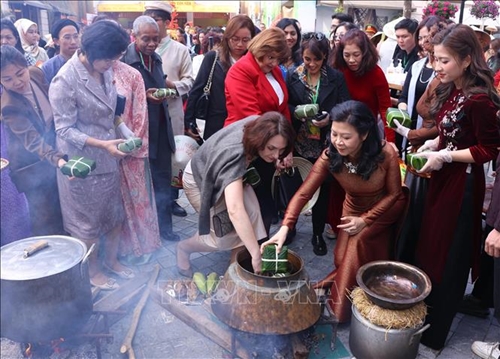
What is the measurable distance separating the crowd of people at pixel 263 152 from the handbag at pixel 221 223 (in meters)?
0.01

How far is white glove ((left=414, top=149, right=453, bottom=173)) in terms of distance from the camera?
272cm

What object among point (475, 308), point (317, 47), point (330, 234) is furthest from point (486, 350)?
point (317, 47)

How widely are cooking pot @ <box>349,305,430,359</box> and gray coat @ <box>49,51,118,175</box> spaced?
7.43ft

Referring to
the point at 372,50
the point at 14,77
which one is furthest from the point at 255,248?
the point at 372,50

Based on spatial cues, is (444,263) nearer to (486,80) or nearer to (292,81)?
(486,80)

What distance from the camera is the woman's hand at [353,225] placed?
308cm

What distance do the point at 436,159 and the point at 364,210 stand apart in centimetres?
75

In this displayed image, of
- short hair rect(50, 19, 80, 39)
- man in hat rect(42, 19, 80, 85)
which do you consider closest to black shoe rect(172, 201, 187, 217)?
man in hat rect(42, 19, 80, 85)

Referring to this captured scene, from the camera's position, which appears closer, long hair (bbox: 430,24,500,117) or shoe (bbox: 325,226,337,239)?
long hair (bbox: 430,24,500,117)

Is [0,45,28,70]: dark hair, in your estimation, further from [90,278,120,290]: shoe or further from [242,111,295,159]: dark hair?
[90,278,120,290]: shoe

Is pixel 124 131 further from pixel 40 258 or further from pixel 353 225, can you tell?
pixel 353 225

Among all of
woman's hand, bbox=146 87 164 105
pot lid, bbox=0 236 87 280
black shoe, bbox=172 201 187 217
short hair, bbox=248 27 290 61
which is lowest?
black shoe, bbox=172 201 187 217

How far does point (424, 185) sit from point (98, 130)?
2.60 meters

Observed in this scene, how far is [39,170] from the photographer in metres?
3.17
